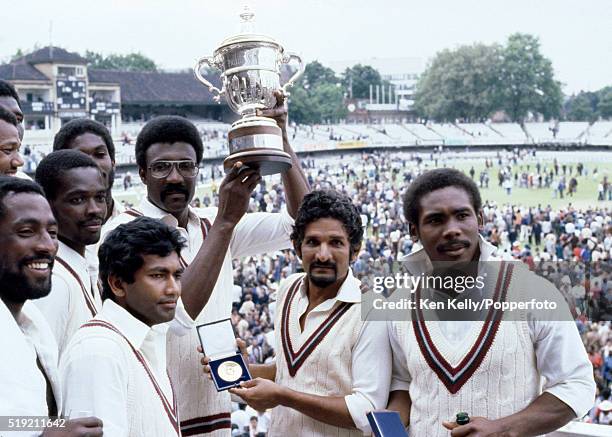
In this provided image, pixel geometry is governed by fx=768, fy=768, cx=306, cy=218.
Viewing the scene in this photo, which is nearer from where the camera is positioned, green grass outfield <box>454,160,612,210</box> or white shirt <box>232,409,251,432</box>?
white shirt <box>232,409,251,432</box>

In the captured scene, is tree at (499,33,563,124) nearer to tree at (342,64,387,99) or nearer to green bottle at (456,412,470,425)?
tree at (342,64,387,99)

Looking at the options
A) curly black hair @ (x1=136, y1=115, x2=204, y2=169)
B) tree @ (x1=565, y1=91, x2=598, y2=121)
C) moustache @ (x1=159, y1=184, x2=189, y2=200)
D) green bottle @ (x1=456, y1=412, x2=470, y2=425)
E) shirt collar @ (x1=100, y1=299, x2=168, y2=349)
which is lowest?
green bottle @ (x1=456, y1=412, x2=470, y2=425)

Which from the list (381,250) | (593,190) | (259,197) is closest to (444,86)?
(593,190)

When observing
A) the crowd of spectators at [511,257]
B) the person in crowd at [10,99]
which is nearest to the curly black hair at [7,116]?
the person in crowd at [10,99]

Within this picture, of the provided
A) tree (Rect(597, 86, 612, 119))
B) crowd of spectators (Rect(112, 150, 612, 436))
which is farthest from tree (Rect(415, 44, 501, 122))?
crowd of spectators (Rect(112, 150, 612, 436))

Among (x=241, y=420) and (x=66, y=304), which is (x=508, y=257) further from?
(x=241, y=420)

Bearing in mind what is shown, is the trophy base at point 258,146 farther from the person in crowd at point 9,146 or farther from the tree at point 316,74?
the tree at point 316,74

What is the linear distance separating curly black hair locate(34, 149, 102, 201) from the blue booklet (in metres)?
1.39

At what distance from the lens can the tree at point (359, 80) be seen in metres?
79.8

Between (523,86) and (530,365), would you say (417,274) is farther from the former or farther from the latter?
(523,86)

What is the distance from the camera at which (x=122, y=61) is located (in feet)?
208

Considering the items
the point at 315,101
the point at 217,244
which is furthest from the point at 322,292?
the point at 315,101

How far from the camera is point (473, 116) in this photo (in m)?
65.4

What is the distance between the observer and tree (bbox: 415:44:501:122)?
64312 millimetres
